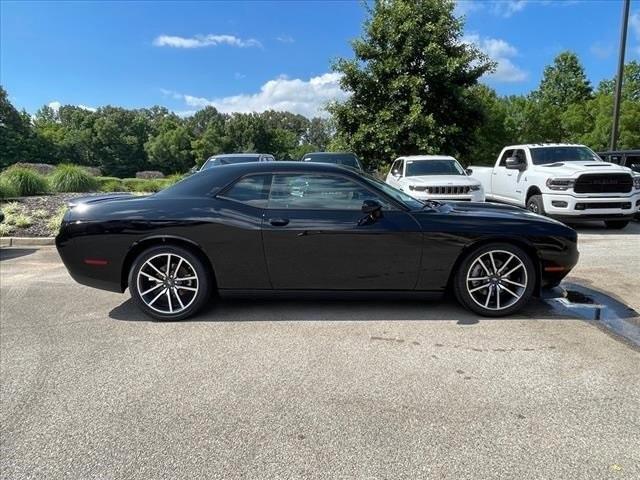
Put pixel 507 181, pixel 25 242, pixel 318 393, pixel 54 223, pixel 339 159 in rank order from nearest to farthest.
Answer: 1. pixel 318 393
2. pixel 25 242
3. pixel 54 223
4. pixel 507 181
5. pixel 339 159

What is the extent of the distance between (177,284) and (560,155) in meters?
9.53

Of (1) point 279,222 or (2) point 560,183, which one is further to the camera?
(2) point 560,183

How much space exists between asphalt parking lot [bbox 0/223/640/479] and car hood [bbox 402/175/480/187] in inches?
215

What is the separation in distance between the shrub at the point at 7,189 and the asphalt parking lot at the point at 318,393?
1066 cm

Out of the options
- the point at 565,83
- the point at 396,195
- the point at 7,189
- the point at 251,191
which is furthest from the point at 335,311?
the point at 565,83

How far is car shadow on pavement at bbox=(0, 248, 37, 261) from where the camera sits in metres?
8.03

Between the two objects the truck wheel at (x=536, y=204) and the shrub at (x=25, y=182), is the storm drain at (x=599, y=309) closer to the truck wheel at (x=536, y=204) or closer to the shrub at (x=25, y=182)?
the truck wheel at (x=536, y=204)

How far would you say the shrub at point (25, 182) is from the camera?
47.3 feet

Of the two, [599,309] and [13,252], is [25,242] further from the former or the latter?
[599,309]

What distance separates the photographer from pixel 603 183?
9.34 meters

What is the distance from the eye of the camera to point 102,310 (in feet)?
16.2

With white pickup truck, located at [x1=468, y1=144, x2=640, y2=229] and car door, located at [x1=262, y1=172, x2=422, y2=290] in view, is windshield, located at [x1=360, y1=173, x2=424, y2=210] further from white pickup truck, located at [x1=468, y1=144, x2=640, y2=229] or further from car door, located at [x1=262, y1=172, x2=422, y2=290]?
white pickup truck, located at [x1=468, y1=144, x2=640, y2=229]

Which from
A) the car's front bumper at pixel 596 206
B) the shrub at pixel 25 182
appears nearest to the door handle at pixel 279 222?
the car's front bumper at pixel 596 206

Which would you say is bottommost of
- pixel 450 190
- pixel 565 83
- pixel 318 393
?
pixel 318 393
